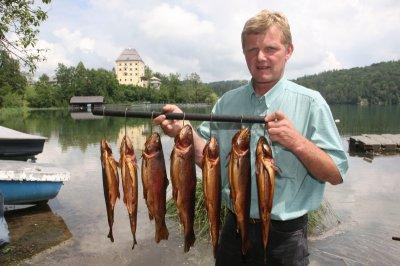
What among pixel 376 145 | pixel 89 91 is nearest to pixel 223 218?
pixel 376 145

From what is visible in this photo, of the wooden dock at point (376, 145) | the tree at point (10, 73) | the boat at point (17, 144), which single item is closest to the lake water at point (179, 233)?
the boat at point (17, 144)

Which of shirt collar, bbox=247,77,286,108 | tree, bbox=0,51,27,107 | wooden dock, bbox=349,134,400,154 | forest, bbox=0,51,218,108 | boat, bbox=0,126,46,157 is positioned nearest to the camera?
shirt collar, bbox=247,77,286,108

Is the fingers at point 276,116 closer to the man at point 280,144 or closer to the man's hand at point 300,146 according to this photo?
the man's hand at point 300,146

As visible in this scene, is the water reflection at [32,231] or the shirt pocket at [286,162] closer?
the shirt pocket at [286,162]

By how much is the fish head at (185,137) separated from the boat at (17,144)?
52.2 feet

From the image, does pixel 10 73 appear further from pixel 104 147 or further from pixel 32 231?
pixel 104 147

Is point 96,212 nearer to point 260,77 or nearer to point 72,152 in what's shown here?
point 260,77

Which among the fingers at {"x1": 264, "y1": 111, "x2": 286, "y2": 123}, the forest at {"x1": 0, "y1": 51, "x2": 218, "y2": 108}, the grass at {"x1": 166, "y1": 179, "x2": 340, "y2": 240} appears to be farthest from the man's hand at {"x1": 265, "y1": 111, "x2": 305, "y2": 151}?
the forest at {"x1": 0, "y1": 51, "x2": 218, "y2": 108}

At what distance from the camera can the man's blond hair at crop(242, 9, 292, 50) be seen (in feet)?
11.7

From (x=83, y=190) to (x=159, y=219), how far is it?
45.9 ft

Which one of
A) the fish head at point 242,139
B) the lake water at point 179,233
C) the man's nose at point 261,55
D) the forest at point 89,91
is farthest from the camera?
the forest at point 89,91

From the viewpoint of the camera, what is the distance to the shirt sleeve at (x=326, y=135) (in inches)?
137

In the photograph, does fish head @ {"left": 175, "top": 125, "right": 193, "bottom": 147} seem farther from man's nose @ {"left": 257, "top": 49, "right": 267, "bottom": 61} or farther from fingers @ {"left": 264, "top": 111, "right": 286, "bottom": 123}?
man's nose @ {"left": 257, "top": 49, "right": 267, "bottom": 61}

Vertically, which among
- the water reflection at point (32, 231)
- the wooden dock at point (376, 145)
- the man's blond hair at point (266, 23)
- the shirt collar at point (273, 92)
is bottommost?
the water reflection at point (32, 231)
